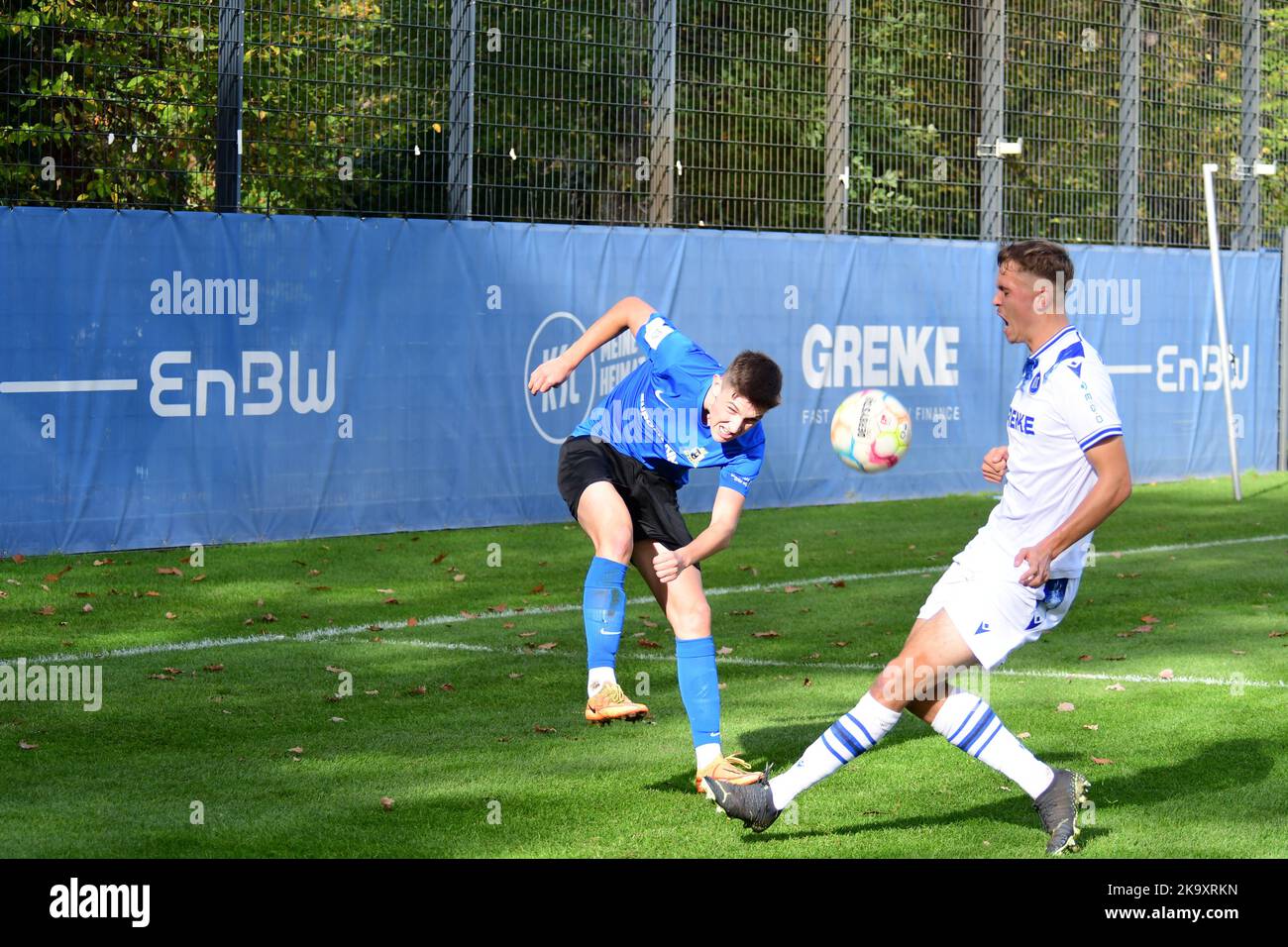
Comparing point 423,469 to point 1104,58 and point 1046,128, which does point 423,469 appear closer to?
point 1046,128

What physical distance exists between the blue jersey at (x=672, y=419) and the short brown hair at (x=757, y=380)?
41 cm

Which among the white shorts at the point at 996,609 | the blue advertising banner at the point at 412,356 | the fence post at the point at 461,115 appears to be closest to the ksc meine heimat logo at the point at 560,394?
the blue advertising banner at the point at 412,356

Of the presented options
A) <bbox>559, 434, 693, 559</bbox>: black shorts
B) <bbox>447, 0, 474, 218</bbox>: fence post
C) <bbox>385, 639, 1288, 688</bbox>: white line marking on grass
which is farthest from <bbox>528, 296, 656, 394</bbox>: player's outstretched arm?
<bbox>447, 0, 474, 218</bbox>: fence post

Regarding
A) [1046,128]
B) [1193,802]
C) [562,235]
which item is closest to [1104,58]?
[1046,128]

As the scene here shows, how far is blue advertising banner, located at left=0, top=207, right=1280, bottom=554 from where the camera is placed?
14.4m

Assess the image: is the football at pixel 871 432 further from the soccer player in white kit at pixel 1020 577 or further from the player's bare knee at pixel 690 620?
the soccer player in white kit at pixel 1020 577

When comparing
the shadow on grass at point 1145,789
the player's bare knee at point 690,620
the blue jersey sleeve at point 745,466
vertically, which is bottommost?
the shadow on grass at point 1145,789

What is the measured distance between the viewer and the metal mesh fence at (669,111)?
49.9 ft

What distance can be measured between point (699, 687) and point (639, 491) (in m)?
1.21

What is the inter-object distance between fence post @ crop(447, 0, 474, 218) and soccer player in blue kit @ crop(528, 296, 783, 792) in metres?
9.23

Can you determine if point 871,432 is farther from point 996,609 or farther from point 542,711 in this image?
point 996,609

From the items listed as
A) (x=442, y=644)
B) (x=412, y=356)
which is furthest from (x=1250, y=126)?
(x=442, y=644)

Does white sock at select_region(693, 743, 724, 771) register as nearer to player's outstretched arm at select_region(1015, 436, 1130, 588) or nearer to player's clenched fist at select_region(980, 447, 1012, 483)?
player's clenched fist at select_region(980, 447, 1012, 483)

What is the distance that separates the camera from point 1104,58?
919 inches
